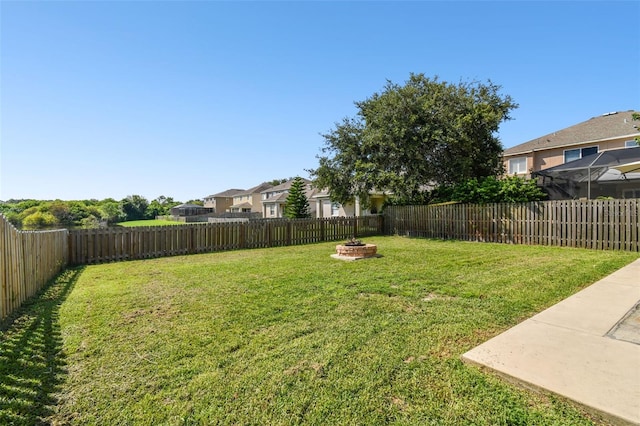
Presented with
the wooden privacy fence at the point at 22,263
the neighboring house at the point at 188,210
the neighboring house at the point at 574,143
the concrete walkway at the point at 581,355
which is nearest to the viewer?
the concrete walkway at the point at 581,355

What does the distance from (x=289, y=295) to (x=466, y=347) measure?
2830 millimetres

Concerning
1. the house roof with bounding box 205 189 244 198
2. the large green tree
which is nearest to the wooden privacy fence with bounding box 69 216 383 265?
the large green tree

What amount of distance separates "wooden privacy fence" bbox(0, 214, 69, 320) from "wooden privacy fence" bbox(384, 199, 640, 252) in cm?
1416

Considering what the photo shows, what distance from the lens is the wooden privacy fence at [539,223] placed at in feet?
30.5

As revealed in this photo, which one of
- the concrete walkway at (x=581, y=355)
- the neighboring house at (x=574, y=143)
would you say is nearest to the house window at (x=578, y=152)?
the neighboring house at (x=574, y=143)

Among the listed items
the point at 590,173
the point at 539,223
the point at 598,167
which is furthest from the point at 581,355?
the point at 590,173

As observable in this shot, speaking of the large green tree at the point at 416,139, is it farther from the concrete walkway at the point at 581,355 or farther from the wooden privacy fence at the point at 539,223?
the concrete walkway at the point at 581,355

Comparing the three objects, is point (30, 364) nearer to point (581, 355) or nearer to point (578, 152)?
point (581, 355)

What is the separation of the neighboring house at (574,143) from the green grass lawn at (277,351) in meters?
19.0

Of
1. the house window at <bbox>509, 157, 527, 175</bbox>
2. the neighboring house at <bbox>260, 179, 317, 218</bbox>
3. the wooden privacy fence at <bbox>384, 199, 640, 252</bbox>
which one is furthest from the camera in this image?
the neighboring house at <bbox>260, 179, 317, 218</bbox>

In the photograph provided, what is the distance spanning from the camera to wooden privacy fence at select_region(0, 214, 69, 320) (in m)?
4.09

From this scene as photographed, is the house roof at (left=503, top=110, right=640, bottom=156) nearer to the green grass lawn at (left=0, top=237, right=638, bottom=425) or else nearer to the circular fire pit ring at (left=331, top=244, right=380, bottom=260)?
the green grass lawn at (left=0, top=237, right=638, bottom=425)

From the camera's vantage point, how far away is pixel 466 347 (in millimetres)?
2977

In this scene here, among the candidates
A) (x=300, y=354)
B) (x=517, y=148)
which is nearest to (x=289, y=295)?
(x=300, y=354)
